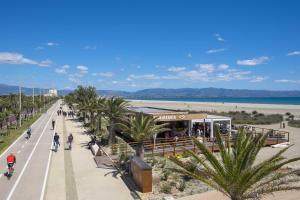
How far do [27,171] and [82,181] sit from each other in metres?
4.26

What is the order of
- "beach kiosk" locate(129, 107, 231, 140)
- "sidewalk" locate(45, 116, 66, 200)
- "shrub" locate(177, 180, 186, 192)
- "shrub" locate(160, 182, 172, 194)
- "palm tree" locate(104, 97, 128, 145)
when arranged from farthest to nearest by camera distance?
1. "palm tree" locate(104, 97, 128, 145)
2. "beach kiosk" locate(129, 107, 231, 140)
3. "shrub" locate(177, 180, 186, 192)
4. "shrub" locate(160, 182, 172, 194)
5. "sidewalk" locate(45, 116, 66, 200)

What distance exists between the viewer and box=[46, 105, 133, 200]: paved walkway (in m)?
15.8

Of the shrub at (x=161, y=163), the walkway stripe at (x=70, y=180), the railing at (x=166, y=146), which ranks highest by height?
the railing at (x=166, y=146)

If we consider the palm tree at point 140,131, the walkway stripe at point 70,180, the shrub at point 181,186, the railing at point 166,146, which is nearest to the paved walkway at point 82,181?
the walkway stripe at point 70,180

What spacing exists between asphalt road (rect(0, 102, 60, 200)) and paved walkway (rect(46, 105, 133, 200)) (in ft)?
1.73

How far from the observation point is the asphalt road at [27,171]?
52.3 feet

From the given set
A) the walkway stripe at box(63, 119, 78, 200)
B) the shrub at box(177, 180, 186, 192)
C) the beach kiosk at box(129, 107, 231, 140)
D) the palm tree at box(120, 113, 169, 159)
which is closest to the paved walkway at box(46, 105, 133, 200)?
the walkway stripe at box(63, 119, 78, 200)

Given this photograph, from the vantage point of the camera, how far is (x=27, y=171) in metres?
20.4

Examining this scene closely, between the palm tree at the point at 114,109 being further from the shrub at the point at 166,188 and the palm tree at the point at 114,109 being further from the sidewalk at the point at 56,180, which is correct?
the shrub at the point at 166,188

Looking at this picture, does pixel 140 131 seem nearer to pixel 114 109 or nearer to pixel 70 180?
pixel 70 180

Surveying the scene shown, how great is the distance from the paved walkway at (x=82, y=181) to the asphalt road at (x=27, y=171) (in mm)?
527

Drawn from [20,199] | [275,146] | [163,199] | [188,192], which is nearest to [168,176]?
[188,192]

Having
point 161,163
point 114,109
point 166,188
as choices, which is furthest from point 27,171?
point 114,109

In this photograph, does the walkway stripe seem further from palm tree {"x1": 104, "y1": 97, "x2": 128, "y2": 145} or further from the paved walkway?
palm tree {"x1": 104, "y1": 97, "x2": 128, "y2": 145}
